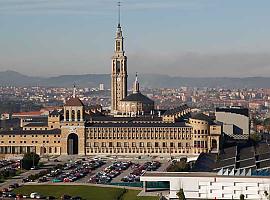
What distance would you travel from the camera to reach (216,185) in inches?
1495

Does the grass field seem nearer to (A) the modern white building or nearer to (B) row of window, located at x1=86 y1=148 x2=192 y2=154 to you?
(A) the modern white building

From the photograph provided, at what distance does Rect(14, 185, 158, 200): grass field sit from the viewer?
1549 inches

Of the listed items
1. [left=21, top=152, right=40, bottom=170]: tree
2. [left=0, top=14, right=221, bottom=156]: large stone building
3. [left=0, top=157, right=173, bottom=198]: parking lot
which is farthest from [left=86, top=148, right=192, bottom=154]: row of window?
[left=21, top=152, right=40, bottom=170]: tree

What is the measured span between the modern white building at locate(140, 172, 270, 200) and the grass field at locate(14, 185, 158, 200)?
1.53m

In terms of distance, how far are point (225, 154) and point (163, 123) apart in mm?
12567

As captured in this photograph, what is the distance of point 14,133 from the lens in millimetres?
63625

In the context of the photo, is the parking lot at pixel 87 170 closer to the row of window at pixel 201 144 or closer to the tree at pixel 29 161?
the tree at pixel 29 161

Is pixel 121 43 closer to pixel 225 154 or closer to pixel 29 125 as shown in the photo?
pixel 29 125

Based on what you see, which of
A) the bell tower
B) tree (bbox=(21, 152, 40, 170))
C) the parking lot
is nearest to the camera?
the parking lot

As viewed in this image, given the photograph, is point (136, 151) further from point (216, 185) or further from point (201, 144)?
point (216, 185)

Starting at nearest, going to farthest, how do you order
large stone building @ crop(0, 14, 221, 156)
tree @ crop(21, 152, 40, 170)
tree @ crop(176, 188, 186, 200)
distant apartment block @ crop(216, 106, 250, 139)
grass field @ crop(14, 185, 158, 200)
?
tree @ crop(176, 188, 186, 200) < grass field @ crop(14, 185, 158, 200) < tree @ crop(21, 152, 40, 170) < large stone building @ crop(0, 14, 221, 156) < distant apartment block @ crop(216, 106, 250, 139)

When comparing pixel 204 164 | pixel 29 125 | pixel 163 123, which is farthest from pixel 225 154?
pixel 29 125

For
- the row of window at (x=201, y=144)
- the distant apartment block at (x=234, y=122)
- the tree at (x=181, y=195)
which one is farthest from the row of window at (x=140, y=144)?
the tree at (x=181, y=195)

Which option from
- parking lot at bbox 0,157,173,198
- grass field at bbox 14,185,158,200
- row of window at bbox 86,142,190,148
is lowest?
grass field at bbox 14,185,158,200
